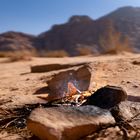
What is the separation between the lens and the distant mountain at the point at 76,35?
5306cm

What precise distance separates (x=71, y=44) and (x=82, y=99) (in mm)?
49227

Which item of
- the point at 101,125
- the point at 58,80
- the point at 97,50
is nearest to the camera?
the point at 101,125

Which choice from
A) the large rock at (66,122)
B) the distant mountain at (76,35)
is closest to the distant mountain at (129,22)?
the distant mountain at (76,35)

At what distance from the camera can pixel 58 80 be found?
6.53 m

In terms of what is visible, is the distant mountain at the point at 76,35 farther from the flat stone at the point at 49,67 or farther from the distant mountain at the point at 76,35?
the flat stone at the point at 49,67

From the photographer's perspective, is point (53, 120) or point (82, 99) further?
point (82, 99)

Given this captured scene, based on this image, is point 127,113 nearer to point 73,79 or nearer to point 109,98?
point 109,98

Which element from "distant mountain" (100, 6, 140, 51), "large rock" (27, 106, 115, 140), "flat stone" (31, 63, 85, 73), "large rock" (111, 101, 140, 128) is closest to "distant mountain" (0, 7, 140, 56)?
"distant mountain" (100, 6, 140, 51)

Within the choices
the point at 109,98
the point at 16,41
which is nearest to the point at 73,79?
the point at 109,98

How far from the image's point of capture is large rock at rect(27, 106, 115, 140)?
332cm

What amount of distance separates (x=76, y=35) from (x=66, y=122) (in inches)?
2054

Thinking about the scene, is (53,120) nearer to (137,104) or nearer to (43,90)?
(137,104)

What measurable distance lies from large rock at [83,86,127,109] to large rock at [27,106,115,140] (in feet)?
1.46

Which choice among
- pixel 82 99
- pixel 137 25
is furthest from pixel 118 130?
pixel 137 25
